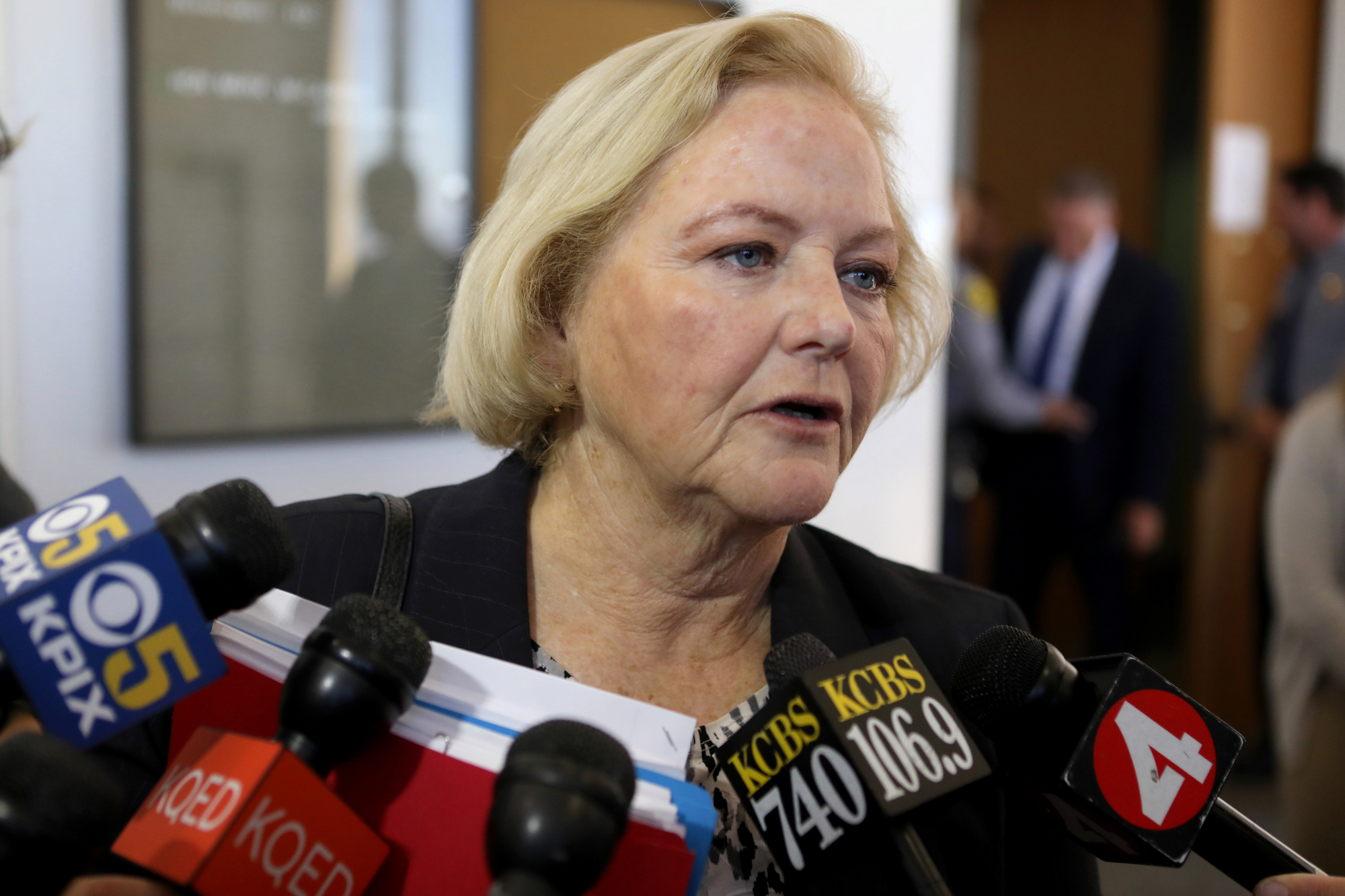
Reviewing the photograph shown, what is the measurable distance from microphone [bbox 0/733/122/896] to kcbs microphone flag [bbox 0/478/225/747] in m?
0.04

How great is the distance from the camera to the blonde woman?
1.08m

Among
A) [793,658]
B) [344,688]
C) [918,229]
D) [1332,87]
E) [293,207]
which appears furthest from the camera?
[1332,87]

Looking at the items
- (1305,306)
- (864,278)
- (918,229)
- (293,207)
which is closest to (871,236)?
(864,278)

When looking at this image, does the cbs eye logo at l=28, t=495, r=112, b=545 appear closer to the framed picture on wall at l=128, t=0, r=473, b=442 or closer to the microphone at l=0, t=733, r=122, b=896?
the microphone at l=0, t=733, r=122, b=896

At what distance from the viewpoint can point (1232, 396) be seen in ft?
14.2

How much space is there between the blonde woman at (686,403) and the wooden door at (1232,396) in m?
3.46

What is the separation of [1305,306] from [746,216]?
11.8 feet

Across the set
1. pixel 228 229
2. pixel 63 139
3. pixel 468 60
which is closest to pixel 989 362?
pixel 468 60

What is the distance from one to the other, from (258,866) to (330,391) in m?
1.51

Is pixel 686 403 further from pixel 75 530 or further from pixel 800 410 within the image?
pixel 75 530

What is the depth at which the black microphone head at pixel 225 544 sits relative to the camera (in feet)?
2.19

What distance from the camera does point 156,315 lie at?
6.00 feet

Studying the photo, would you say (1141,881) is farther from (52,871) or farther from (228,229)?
(52,871)

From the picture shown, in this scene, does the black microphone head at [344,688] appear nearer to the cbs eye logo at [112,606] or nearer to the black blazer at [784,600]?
the cbs eye logo at [112,606]
